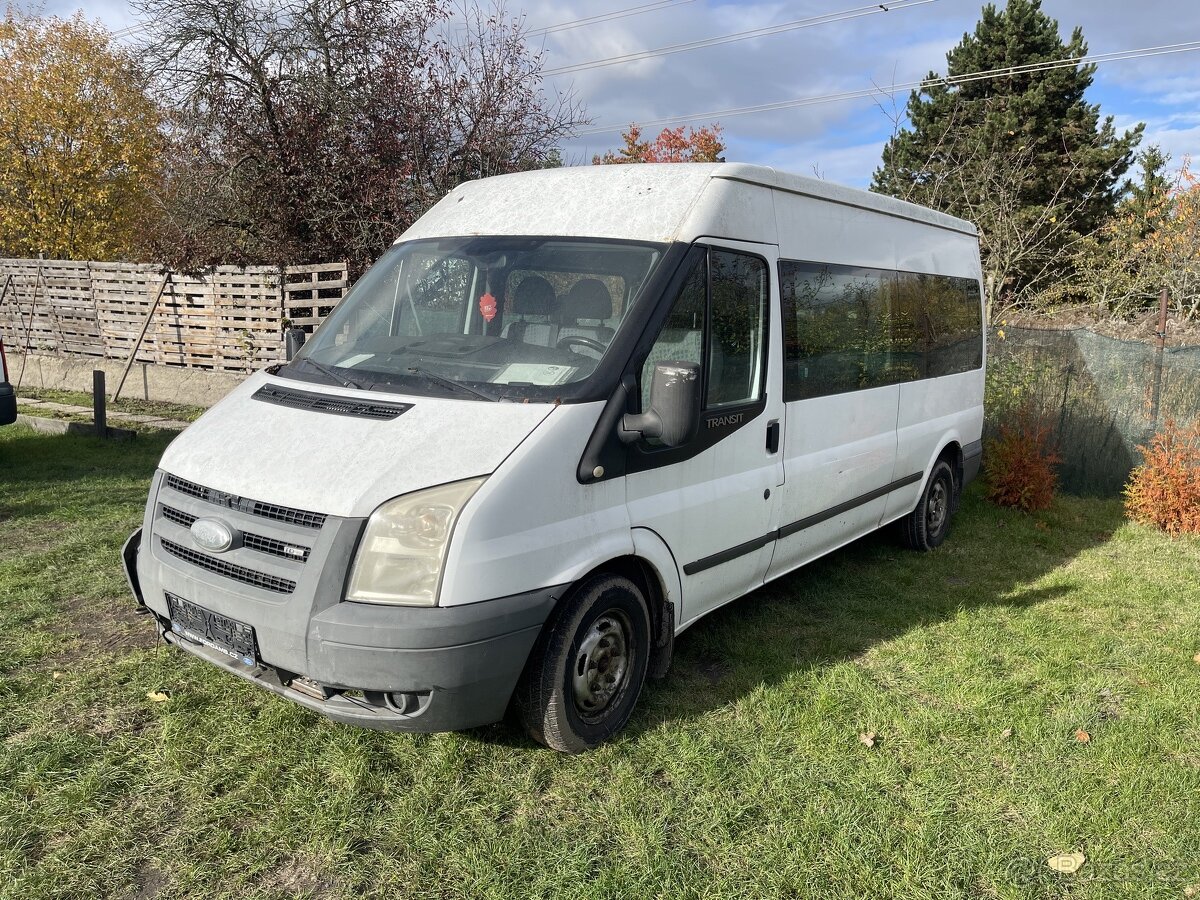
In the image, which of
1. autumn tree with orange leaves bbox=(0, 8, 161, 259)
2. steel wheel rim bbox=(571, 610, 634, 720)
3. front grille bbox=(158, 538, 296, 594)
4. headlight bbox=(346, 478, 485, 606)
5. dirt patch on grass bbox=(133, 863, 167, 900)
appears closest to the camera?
dirt patch on grass bbox=(133, 863, 167, 900)

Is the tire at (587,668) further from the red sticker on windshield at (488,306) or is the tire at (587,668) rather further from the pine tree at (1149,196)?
the pine tree at (1149,196)

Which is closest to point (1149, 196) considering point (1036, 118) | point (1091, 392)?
point (1036, 118)

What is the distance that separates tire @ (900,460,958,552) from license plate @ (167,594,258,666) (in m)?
5.00

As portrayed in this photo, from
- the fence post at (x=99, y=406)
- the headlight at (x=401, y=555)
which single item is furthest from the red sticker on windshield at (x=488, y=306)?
the fence post at (x=99, y=406)

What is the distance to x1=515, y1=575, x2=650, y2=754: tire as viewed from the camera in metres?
3.39

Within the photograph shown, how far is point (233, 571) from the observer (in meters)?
3.27

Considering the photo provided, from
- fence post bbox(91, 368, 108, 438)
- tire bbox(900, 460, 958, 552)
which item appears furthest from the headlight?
fence post bbox(91, 368, 108, 438)

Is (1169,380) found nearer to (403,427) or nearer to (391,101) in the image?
(403,427)

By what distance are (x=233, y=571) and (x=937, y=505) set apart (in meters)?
5.54

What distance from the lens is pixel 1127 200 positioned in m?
23.7

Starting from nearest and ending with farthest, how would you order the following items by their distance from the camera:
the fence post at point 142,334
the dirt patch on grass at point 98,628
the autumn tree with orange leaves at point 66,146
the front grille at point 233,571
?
the front grille at point 233,571, the dirt patch on grass at point 98,628, the fence post at point 142,334, the autumn tree with orange leaves at point 66,146

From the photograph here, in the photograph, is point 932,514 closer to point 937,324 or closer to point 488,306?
point 937,324

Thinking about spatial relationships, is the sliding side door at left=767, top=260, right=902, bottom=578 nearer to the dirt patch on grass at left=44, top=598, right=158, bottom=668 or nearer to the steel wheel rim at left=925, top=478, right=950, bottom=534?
the steel wheel rim at left=925, top=478, right=950, bottom=534

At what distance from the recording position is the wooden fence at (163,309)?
11.6 metres
